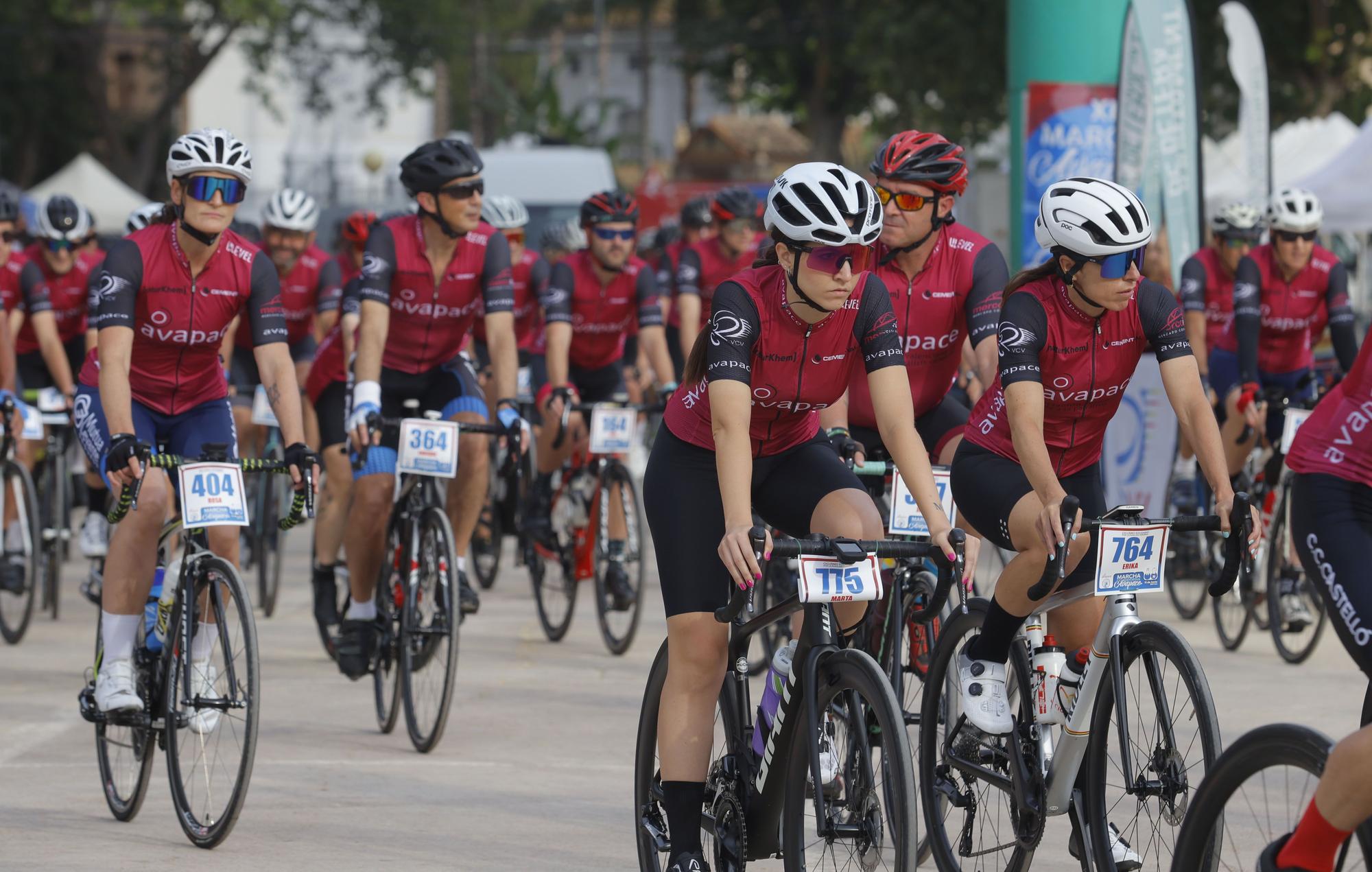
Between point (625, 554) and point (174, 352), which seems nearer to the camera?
point (174, 352)

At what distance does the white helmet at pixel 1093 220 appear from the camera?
17.2 ft

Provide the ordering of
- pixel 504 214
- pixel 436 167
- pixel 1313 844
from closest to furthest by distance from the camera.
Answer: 1. pixel 1313 844
2. pixel 436 167
3. pixel 504 214

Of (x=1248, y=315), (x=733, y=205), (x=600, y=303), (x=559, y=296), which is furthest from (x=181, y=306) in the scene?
(x=1248, y=315)

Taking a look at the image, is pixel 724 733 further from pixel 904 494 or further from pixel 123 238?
pixel 123 238

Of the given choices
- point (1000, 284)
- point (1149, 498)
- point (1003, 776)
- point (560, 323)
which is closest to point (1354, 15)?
point (1149, 498)

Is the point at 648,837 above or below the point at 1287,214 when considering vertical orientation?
below

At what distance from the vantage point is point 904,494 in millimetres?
6941

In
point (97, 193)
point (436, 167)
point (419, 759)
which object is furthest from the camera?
point (97, 193)

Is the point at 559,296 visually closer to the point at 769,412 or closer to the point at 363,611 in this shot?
the point at 363,611

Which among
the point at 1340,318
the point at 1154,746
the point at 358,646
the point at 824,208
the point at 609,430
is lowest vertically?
the point at 358,646

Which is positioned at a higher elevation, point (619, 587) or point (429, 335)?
point (429, 335)

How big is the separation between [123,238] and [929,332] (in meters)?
2.88

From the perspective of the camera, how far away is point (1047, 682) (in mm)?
5387

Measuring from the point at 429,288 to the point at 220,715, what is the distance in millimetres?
2570
